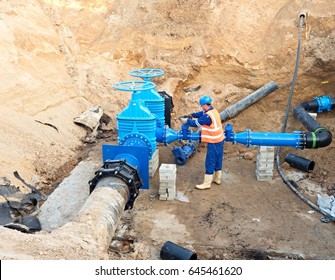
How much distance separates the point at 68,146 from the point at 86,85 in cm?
237

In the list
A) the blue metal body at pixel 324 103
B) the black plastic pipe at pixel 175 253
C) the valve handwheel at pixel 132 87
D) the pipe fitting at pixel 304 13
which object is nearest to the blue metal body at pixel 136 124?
the valve handwheel at pixel 132 87

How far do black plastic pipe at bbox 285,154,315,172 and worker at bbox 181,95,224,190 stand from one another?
1602 millimetres

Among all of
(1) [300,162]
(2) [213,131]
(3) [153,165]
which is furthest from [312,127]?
(3) [153,165]

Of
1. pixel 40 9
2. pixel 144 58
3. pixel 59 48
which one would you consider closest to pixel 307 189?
pixel 144 58

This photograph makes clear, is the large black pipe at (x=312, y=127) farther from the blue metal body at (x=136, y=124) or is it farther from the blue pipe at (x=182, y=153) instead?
the blue metal body at (x=136, y=124)

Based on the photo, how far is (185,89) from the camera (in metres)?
10.1

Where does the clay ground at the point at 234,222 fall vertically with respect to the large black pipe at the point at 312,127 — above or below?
below

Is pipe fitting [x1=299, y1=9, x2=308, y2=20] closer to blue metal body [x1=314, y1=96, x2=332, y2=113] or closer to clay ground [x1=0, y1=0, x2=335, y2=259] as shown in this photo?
clay ground [x1=0, y1=0, x2=335, y2=259]

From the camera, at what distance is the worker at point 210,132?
6.86 metres

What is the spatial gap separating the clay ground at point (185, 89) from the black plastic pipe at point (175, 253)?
0.84 ft

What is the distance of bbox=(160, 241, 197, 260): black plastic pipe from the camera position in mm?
5105

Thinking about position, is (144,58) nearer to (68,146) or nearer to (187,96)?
(187,96)

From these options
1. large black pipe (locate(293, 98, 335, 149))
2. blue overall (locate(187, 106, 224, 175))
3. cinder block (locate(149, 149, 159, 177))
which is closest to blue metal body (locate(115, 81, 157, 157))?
blue overall (locate(187, 106, 224, 175))

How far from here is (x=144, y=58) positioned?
10625mm
